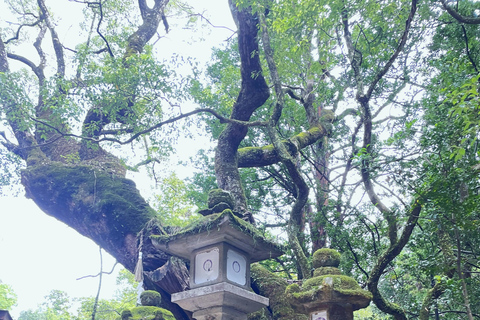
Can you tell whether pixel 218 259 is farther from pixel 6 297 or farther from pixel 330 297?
pixel 6 297

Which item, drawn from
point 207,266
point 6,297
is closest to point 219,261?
point 207,266

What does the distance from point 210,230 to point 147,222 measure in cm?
299

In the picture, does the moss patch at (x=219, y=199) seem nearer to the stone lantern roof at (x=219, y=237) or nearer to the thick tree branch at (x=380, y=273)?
the stone lantern roof at (x=219, y=237)

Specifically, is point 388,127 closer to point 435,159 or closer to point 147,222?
point 435,159

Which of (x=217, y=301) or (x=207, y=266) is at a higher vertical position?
(x=207, y=266)

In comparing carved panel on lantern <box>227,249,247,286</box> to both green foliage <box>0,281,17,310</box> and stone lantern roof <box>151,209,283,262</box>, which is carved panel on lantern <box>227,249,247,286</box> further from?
green foliage <box>0,281,17,310</box>

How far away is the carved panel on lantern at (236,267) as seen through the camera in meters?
4.27

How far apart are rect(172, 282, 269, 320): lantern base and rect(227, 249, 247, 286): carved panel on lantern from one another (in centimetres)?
15

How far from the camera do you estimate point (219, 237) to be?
13.9 ft

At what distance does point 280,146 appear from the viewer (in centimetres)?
618

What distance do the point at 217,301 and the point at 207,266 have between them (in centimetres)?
41

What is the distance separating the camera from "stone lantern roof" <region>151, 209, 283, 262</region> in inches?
162

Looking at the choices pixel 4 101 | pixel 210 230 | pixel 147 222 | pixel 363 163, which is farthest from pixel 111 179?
pixel 363 163

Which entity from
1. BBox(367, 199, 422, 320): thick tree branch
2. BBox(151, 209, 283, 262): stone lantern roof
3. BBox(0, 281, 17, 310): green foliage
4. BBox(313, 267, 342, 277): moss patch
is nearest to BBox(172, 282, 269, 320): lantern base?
BBox(151, 209, 283, 262): stone lantern roof
